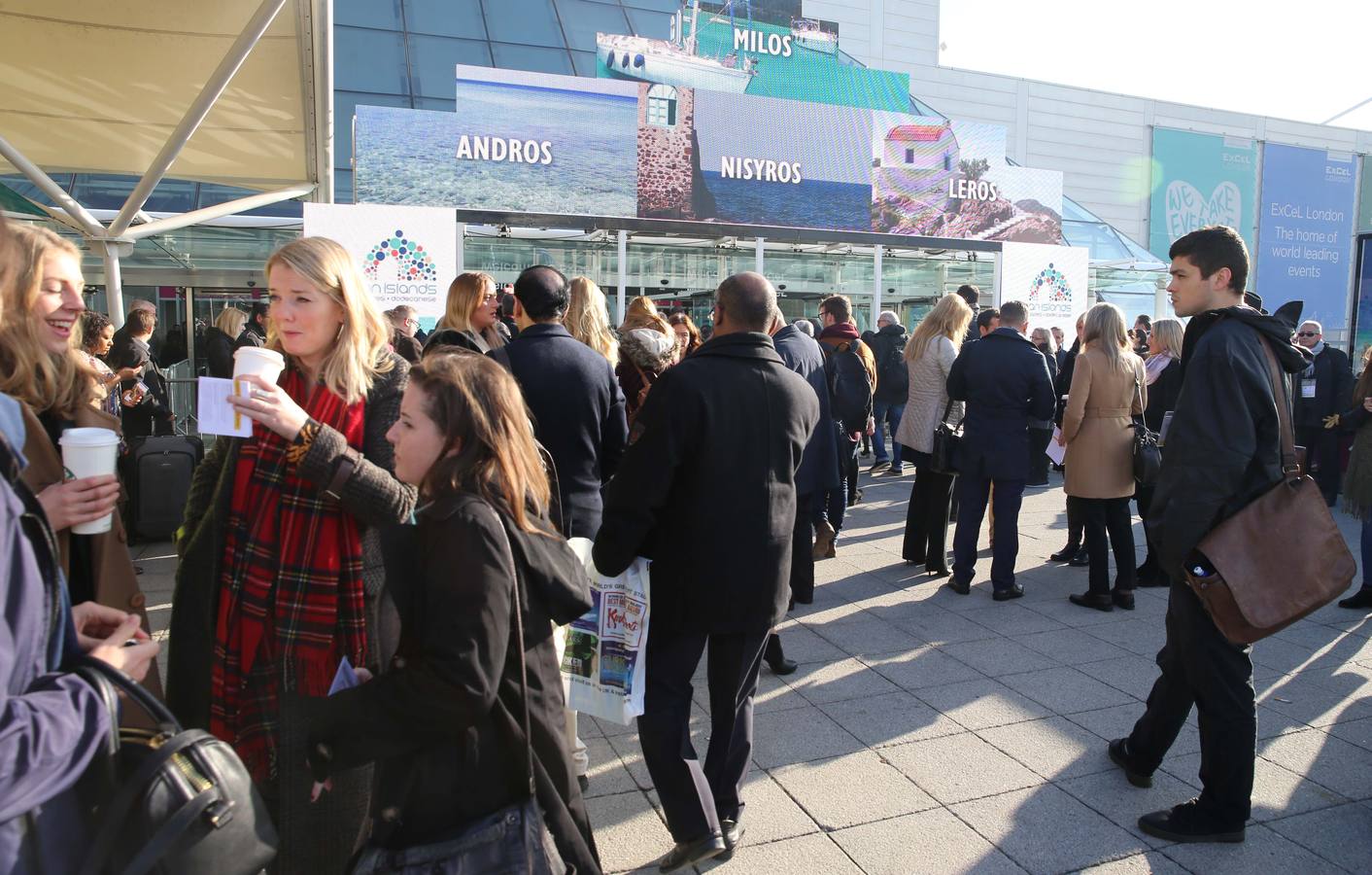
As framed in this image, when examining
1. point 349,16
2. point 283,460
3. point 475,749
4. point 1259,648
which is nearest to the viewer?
point 475,749

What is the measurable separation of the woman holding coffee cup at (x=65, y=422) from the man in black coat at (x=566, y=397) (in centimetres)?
144

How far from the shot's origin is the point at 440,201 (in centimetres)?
1339

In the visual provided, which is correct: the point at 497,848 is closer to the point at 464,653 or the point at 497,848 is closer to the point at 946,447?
the point at 464,653

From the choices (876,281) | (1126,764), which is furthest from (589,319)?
(876,281)

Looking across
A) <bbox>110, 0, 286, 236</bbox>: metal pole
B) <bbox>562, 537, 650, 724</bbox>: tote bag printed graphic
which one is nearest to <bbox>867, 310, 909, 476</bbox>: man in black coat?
<bbox>110, 0, 286, 236</bbox>: metal pole

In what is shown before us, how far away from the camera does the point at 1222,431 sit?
3092 mm

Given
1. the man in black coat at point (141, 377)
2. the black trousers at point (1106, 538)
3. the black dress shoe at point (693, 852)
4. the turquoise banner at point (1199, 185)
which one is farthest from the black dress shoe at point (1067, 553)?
the turquoise banner at point (1199, 185)

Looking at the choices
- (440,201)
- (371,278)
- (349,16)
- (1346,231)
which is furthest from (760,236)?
(1346,231)

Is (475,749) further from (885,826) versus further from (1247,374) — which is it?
(1247,374)

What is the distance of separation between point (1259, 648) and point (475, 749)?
16.7 ft

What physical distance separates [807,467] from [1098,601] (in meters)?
2.38

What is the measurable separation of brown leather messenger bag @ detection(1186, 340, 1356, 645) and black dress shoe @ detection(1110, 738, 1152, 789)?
2.59 ft

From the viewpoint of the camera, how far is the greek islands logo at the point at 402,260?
1123cm

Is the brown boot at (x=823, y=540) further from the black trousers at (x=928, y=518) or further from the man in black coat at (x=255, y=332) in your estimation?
the man in black coat at (x=255, y=332)
